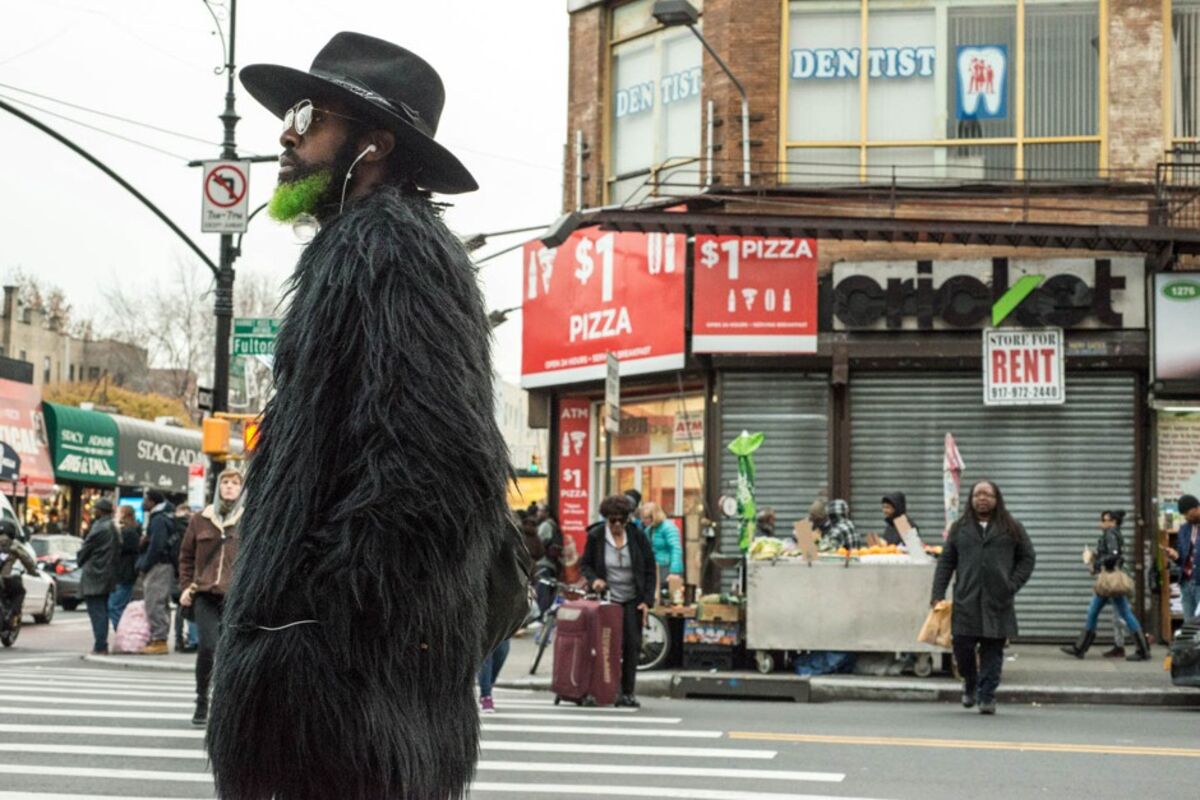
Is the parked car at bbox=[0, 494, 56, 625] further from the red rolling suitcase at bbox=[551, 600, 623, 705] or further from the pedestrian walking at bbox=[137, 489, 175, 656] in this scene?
the red rolling suitcase at bbox=[551, 600, 623, 705]

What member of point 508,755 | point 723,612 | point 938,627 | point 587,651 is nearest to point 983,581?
point 938,627

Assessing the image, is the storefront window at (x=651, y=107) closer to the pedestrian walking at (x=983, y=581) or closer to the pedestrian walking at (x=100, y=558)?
the pedestrian walking at (x=100, y=558)

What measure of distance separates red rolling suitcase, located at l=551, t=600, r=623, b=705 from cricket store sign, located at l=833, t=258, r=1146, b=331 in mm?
9182

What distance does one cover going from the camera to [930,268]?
23250 mm

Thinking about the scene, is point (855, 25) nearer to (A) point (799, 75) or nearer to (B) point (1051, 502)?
(A) point (799, 75)

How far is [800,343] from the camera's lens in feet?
76.5

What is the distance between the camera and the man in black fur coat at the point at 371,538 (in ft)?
9.84

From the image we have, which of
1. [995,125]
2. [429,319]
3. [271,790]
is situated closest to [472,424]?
[429,319]

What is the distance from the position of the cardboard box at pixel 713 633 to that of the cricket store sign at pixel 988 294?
6125mm

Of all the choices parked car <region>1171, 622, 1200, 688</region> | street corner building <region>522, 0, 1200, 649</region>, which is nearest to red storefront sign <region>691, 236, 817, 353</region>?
street corner building <region>522, 0, 1200, 649</region>

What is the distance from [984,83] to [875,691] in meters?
10.3

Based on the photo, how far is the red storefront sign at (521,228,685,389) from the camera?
950 inches

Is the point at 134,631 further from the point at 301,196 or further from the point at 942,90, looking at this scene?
the point at 301,196

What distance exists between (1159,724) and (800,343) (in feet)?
32.9
